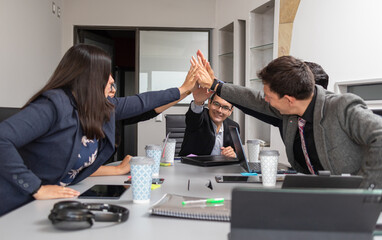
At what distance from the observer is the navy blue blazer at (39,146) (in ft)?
4.07

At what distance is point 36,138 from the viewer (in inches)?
54.1

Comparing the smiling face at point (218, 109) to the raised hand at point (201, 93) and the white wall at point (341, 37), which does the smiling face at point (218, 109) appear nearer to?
the raised hand at point (201, 93)

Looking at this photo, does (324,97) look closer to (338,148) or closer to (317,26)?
(338,148)

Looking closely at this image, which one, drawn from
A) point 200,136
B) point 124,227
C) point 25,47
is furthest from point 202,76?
point 25,47

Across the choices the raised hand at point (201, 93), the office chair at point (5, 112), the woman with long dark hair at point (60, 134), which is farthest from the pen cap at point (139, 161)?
the raised hand at point (201, 93)

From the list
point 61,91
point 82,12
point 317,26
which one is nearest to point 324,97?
point 61,91

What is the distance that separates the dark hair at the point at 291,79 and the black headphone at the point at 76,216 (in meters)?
0.92

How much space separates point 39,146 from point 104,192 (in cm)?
33

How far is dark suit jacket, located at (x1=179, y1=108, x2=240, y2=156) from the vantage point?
2725mm

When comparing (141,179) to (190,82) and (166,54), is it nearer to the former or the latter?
(190,82)

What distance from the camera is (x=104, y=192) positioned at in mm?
1341

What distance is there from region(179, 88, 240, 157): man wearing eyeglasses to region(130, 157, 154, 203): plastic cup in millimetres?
1447

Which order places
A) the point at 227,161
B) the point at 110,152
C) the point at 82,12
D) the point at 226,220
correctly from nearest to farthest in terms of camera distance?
the point at 226,220 → the point at 110,152 → the point at 227,161 → the point at 82,12

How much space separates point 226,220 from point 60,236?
0.42 meters
